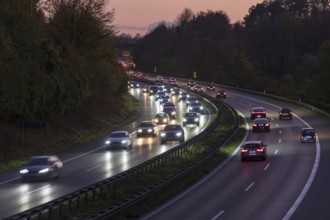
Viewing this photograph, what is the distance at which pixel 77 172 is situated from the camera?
37.3m

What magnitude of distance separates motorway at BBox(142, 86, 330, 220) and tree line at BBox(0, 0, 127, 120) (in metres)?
16.1

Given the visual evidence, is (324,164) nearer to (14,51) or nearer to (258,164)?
(258,164)

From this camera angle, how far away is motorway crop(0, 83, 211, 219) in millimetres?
27422

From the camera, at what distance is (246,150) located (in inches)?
1649

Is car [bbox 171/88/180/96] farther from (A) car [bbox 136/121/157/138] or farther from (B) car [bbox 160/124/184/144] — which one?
(B) car [bbox 160/124/184/144]

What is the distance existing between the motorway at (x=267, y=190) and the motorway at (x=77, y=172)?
17.5 ft

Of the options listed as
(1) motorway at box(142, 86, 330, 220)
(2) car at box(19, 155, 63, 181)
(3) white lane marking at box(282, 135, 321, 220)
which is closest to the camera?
(3) white lane marking at box(282, 135, 321, 220)

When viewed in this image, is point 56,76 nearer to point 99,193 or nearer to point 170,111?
point 170,111

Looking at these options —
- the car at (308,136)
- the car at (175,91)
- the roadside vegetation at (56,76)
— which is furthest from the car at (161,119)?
the car at (175,91)

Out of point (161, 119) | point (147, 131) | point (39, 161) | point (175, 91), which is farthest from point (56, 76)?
point (175, 91)

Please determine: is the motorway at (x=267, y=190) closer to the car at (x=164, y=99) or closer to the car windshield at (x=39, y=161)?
the car windshield at (x=39, y=161)

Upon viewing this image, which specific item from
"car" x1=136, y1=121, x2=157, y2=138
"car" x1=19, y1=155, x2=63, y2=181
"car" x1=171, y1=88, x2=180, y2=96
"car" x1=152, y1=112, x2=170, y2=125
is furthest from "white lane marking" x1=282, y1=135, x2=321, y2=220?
"car" x1=171, y1=88, x2=180, y2=96

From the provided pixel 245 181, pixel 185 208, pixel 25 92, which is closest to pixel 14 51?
pixel 25 92

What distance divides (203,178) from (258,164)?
299 inches
